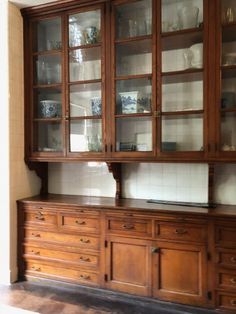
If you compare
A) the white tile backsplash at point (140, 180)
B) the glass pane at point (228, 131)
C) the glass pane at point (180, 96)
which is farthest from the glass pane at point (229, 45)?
the white tile backsplash at point (140, 180)

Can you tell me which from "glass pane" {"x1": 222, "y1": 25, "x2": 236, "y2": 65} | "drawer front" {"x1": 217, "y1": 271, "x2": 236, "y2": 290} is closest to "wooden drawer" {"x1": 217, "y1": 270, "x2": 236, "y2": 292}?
"drawer front" {"x1": 217, "y1": 271, "x2": 236, "y2": 290}

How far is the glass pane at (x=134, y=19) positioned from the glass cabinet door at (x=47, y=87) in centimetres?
60

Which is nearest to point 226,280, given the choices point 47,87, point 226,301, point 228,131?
point 226,301

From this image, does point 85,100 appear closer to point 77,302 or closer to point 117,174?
point 117,174

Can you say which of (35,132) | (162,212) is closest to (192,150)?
(162,212)

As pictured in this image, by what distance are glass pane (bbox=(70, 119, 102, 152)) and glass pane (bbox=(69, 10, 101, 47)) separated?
2.36 ft

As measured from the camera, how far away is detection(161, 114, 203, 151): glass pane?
7.84ft

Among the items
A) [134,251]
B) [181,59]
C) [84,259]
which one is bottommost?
[84,259]

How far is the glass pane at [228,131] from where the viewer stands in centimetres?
229

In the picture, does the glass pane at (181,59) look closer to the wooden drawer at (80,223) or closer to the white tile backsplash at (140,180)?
the white tile backsplash at (140,180)

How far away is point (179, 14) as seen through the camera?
2451 mm

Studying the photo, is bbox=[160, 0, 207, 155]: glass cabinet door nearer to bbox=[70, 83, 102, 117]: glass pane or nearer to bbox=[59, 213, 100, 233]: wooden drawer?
bbox=[70, 83, 102, 117]: glass pane

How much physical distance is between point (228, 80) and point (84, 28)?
4.47ft

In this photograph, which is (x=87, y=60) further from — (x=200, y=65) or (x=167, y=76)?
(x=200, y=65)
